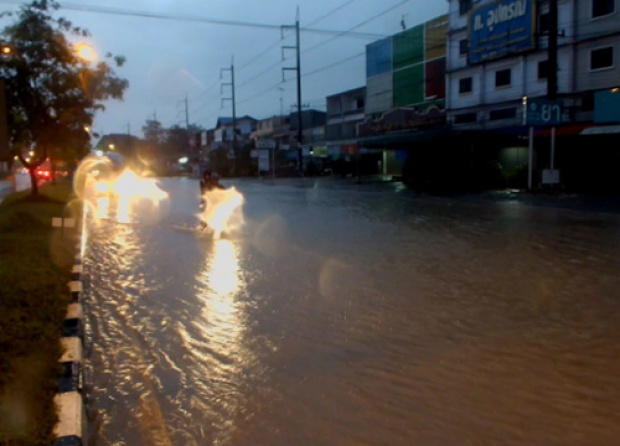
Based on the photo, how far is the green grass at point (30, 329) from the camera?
419 centimetres

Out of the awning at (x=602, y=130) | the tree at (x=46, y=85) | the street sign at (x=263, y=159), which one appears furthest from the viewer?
the street sign at (x=263, y=159)

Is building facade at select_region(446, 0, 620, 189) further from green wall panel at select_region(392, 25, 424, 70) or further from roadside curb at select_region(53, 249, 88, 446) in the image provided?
roadside curb at select_region(53, 249, 88, 446)

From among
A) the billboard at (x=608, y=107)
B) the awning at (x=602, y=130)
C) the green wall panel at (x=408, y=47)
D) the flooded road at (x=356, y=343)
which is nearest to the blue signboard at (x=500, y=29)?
the green wall panel at (x=408, y=47)

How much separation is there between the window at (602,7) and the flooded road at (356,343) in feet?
75.6

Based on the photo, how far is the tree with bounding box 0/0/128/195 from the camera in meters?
21.8

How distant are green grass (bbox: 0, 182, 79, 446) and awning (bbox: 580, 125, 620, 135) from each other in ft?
73.3

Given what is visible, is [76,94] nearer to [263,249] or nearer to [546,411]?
[263,249]

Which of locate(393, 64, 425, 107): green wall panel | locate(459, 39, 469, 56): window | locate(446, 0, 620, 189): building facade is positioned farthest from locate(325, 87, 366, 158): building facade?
locate(446, 0, 620, 189): building facade

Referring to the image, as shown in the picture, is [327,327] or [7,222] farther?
[7,222]

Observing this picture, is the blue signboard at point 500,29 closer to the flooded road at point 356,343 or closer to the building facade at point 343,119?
the building facade at point 343,119

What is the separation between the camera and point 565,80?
34312 millimetres

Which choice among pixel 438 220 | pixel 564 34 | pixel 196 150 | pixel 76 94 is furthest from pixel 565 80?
pixel 196 150

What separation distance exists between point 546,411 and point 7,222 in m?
13.8

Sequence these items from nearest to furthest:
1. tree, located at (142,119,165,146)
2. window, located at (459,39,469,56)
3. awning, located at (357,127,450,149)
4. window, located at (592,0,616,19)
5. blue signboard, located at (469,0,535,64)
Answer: window, located at (592,0,616,19) → awning, located at (357,127,450,149) → blue signboard, located at (469,0,535,64) → window, located at (459,39,469,56) → tree, located at (142,119,165,146)
